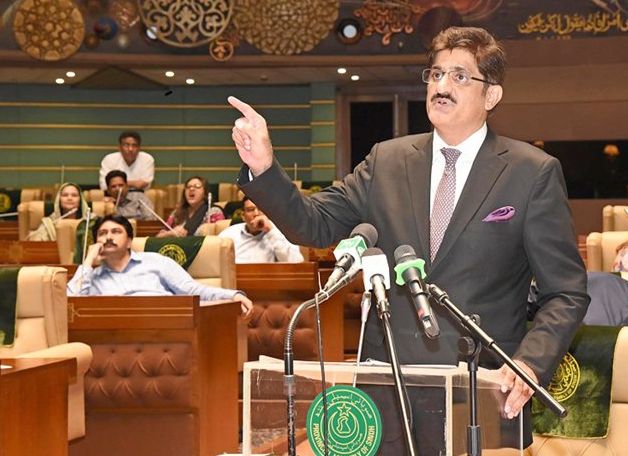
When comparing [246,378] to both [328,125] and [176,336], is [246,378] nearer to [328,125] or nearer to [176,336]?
[176,336]

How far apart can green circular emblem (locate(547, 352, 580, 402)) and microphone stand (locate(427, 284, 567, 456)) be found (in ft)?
6.59

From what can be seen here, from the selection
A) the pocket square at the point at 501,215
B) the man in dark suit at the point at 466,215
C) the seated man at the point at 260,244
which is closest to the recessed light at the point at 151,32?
the seated man at the point at 260,244

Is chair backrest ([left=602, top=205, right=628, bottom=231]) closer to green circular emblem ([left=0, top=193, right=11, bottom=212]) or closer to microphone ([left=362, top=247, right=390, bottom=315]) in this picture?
microphone ([left=362, top=247, right=390, bottom=315])

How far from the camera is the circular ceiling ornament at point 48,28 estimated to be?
18141 millimetres

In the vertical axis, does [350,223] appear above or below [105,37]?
below

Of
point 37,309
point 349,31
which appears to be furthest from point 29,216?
point 349,31

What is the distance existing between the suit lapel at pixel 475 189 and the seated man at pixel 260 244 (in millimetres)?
6188

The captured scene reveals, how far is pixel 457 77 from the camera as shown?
258cm

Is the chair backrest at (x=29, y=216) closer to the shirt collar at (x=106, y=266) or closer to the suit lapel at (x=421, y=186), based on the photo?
the shirt collar at (x=106, y=266)

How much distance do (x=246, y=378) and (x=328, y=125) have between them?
19130 millimetres

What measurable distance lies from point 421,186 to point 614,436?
170 cm

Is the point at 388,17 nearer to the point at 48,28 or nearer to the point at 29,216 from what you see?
the point at 48,28

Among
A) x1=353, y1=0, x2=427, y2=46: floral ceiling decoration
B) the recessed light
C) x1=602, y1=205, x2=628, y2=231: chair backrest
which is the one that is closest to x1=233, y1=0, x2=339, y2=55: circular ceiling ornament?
x1=353, y1=0, x2=427, y2=46: floral ceiling decoration

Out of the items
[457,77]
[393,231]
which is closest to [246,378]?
[393,231]
